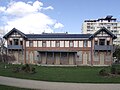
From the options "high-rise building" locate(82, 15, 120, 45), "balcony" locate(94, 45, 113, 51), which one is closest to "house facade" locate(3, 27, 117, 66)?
"balcony" locate(94, 45, 113, 51)

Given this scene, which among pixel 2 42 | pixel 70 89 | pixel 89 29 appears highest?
pixel 89 29

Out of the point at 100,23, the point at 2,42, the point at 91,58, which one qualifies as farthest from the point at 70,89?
the point at 100,23

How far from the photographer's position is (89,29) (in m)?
157

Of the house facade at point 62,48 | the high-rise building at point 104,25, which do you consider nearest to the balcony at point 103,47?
the house facade at point 62,48

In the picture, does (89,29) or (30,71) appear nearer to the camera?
(30,71)

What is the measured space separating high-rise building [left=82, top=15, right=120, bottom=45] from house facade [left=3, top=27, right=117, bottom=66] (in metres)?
84.6

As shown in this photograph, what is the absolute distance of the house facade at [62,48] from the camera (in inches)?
2394

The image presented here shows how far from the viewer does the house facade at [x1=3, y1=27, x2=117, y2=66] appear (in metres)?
60.8

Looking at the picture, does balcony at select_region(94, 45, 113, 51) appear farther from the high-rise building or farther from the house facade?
the high-rise building

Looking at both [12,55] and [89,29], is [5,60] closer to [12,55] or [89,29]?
[12,55]

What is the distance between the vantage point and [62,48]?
205 feet

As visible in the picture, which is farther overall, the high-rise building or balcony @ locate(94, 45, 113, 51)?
the high-rise building

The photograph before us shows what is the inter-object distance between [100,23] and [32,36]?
90525mm

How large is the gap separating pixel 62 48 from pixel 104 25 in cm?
8793
